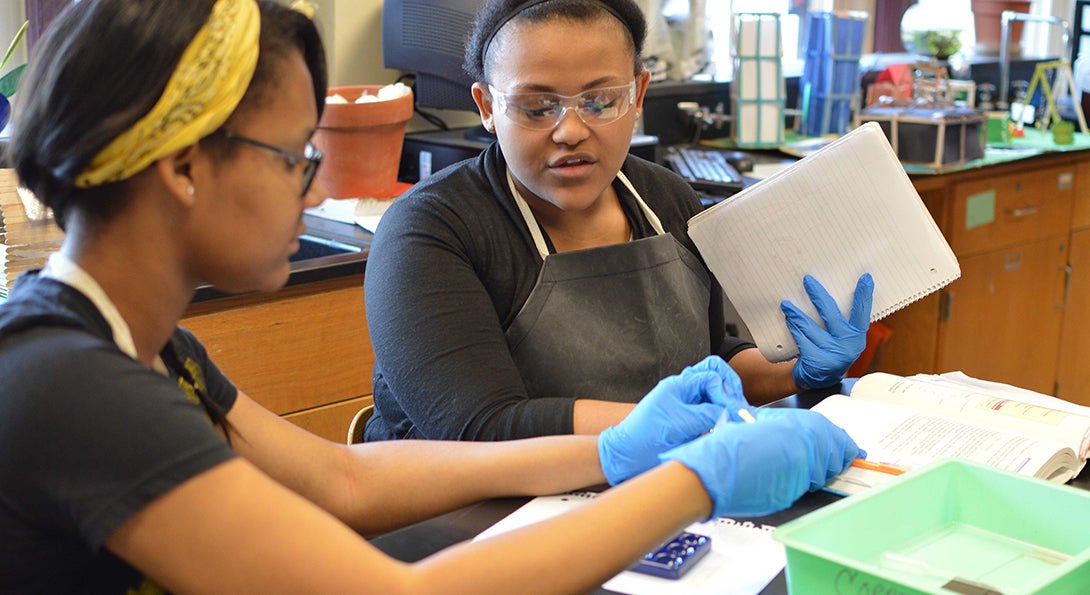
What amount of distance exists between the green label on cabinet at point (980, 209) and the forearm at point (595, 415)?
2176 millimetres

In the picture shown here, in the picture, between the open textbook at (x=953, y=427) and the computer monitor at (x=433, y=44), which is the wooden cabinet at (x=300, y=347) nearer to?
the computer monitor at (x=433, y=44)

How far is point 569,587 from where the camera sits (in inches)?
34.9

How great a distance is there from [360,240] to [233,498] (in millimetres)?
1438

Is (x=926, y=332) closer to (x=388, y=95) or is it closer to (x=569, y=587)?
(x=388, y=95)

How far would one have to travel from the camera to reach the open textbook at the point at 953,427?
120cm

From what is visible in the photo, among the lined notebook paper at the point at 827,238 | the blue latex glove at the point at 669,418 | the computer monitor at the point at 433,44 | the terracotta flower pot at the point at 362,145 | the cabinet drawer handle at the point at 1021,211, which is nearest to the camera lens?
the blue latex glove at the point at 669,418

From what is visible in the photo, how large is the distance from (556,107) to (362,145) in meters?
0.98

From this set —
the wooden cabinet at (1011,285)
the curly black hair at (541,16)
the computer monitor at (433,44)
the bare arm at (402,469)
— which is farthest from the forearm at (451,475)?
the wooden cabinet at (1011,285)

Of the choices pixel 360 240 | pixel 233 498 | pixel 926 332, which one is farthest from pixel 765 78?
pixel 233 498

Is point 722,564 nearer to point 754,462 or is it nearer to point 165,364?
point 754,462

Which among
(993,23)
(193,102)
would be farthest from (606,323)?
(993,23)

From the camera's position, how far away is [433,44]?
8.50 feet

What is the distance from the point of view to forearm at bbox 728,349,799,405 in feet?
5.34

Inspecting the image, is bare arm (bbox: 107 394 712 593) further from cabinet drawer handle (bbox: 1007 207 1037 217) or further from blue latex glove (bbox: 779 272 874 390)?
cabinet drawer handle (bbox: 1007 207 1037 217)
